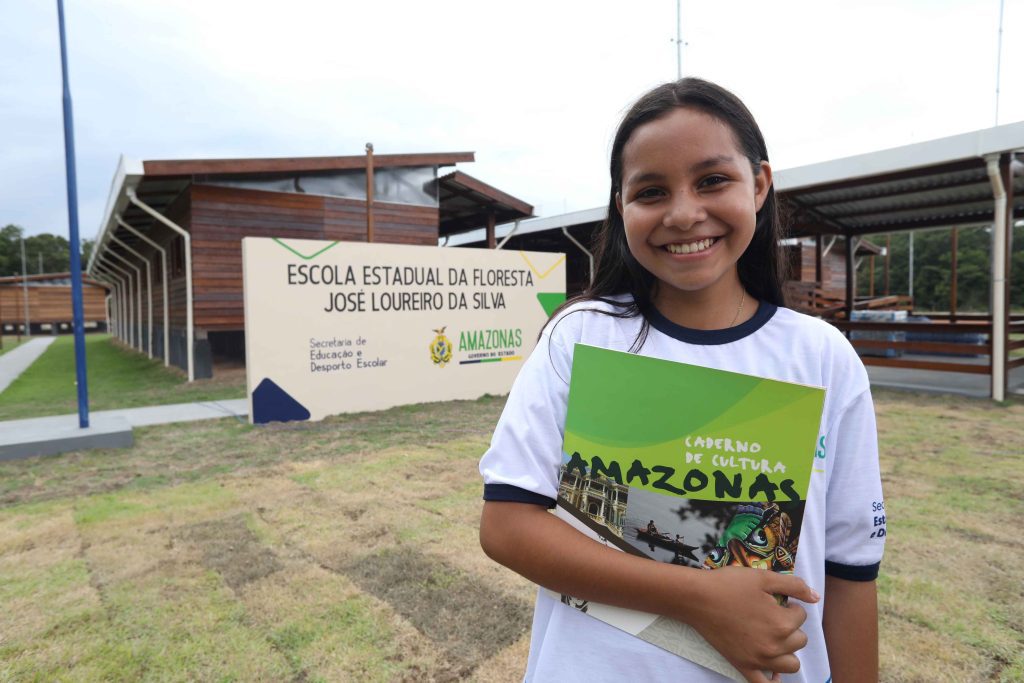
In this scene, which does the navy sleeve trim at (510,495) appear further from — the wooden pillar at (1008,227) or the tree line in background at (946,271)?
the tree line in background at (946,271)

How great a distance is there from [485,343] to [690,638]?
28.0ft

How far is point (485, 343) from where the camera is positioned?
9.32 m

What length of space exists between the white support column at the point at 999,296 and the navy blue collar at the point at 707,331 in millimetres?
9298

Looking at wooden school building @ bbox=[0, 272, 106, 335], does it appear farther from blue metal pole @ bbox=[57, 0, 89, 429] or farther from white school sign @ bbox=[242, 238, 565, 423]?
white school sign @ bbox=[242, 238, 565, 423]

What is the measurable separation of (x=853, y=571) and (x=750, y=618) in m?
0.26

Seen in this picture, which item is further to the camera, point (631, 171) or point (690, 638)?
point (631, 171)

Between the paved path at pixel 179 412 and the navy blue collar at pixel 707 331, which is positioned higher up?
the navy blue collar at pixel 707 331

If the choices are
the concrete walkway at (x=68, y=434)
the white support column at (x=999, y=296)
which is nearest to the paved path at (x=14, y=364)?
the concrete walkway at (x=68, y=434)

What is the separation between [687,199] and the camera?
0.92m

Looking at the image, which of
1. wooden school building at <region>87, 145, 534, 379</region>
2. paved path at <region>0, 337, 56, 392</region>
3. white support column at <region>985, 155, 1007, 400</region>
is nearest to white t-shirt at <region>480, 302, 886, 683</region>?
wooden school building at <region>87, 145, 534, 379</region>

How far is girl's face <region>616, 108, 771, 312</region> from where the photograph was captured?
921mm

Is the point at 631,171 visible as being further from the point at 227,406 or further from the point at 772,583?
the point at 227,406

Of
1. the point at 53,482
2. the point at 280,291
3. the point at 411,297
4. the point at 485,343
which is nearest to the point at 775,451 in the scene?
the point at 53,482

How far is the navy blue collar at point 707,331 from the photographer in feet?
3.13
